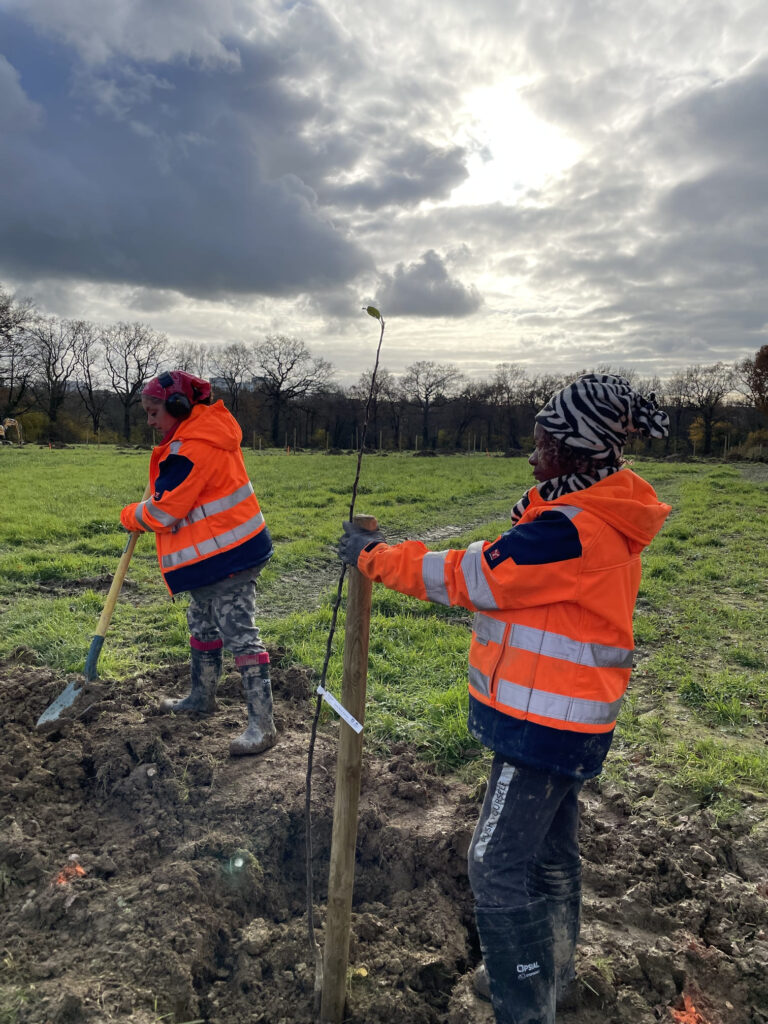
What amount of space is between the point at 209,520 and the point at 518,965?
102 inches

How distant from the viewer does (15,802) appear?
3.31 m

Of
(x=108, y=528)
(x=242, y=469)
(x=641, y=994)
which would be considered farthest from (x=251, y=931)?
(x=108, y=528)

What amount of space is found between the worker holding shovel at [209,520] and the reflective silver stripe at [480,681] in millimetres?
1935

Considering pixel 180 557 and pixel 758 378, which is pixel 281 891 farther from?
pixel 758 378

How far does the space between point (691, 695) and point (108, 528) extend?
30.9 ft

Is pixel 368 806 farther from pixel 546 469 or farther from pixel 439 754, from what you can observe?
pixel 546 469

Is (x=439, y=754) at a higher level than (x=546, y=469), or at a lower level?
lower

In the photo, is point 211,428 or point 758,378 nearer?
point 211,428

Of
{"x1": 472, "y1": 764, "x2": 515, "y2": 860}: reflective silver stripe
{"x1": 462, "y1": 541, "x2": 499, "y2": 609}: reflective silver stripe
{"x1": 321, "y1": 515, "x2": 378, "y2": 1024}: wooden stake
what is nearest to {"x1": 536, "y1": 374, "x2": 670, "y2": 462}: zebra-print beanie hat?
{"x1": 462, "y1": 541, "x2": 499, "y2": 609}: reflective silver stripe

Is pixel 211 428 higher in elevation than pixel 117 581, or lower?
higher

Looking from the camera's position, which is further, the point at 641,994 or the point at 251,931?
the point at 251,931

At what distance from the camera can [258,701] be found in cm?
388

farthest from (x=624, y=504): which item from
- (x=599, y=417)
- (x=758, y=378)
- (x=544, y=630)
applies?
(x=758, y=378)

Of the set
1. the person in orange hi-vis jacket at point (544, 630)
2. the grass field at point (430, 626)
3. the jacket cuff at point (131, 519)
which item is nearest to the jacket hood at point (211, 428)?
the jacket cuff at point (131, 519)
